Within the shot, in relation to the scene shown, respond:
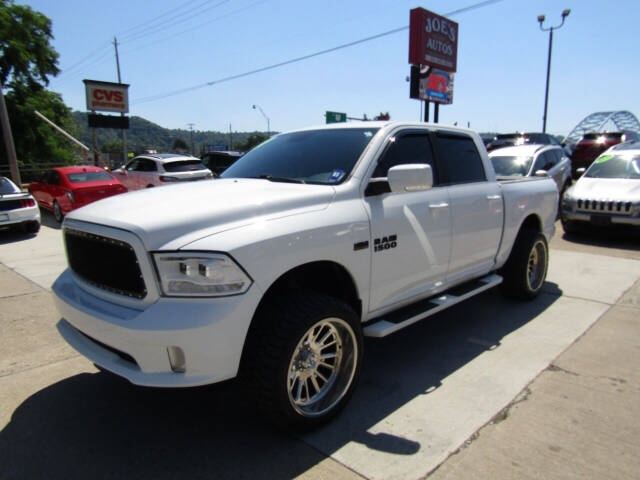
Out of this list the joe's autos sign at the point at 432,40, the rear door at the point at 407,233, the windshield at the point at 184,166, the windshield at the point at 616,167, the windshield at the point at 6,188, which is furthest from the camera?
the joe's autos sign at the point at 432,40

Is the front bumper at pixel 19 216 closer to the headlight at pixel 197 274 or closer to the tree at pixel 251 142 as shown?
the headlight at pixel 197 274

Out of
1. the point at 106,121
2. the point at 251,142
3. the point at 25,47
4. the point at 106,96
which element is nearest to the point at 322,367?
the point at 106,121

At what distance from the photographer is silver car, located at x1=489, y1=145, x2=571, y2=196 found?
9.85 m

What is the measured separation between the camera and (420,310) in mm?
3420

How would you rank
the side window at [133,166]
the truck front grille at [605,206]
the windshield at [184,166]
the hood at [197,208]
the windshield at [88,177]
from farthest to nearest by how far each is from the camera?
1. the side window at [133,166]
2. the windshield at [184,166]
3. the windshield at [88,177]
4. the truck front grille at [605,206]
5. the hood at [197,208]

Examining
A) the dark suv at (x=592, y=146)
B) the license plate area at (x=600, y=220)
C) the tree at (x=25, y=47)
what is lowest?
the license plate area at (x=600, y=220)

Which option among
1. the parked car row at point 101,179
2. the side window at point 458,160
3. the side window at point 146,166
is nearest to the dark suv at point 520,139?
the parked car row at point 101,179

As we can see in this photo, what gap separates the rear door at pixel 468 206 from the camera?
3.73m

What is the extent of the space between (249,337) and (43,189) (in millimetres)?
12609

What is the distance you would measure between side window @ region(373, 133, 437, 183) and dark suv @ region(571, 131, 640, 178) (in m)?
16.4

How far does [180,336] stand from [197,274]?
304mm

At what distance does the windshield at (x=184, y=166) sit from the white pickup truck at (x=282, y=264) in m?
9.49

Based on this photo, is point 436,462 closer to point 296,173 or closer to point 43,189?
point 296,173

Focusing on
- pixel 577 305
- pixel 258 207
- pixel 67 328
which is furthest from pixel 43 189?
pixel 577 305
